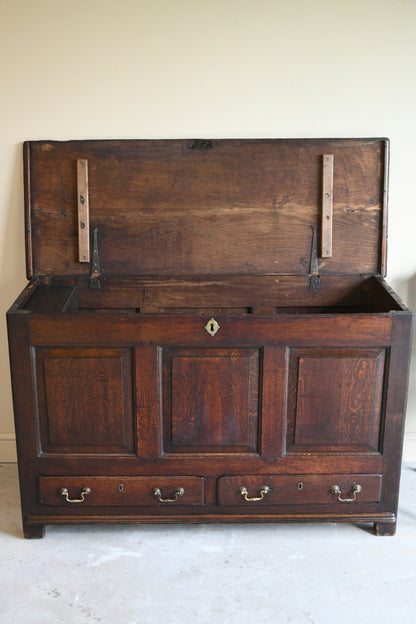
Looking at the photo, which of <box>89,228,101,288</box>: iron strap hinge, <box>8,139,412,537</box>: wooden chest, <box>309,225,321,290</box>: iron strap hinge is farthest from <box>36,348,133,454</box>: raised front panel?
<box>309,225,321,290</box>: iron strap hinge

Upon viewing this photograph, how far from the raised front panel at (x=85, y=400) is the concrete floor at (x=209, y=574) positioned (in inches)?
15.8

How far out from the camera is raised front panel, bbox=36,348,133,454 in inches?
78.7

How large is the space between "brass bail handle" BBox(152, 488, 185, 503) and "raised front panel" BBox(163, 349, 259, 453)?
0.16m

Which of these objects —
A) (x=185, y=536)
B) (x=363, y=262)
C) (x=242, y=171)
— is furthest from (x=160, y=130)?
(x=185, y=536)

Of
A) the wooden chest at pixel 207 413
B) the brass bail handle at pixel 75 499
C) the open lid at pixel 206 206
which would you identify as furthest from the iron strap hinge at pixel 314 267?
the brass bail handle at pixel 75 499

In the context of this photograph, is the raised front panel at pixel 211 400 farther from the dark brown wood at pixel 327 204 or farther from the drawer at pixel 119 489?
the dark brown wood at pixel 327 204

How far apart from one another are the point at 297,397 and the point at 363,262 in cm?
86

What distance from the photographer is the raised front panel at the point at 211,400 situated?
2006mm

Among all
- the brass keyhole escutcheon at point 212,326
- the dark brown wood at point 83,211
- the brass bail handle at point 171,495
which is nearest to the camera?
the brass keyhole escutcheon at point 212,326

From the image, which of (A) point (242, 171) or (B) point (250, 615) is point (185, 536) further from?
(A) point (242, 171)

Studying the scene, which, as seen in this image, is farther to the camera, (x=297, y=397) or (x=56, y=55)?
(x=56, y=55)

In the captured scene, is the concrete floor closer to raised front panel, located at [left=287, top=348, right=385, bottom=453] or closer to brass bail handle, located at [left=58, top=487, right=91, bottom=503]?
brass bail handle, located at [left=58, top=487, right=91, bottom=503]

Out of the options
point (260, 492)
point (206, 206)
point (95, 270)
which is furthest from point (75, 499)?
point (206, 206)

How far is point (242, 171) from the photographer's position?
246 cm
